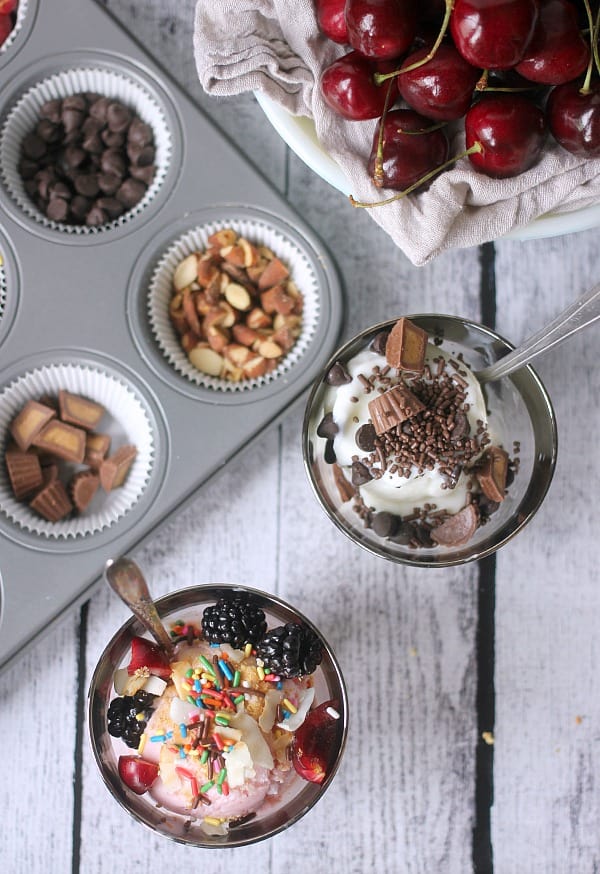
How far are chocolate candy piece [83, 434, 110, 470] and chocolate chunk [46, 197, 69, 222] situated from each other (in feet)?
1.33

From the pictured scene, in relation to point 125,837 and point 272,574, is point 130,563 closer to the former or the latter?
point 272,574

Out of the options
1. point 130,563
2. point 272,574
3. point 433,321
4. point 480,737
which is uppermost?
point 130,563

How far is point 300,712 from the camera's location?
137 cm

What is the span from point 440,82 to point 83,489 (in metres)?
0.93

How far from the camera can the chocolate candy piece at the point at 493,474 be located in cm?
135

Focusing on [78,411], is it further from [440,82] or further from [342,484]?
[440,82]

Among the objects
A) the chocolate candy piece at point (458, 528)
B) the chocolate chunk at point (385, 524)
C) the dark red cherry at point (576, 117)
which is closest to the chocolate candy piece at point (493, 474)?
the chocolate candy piece at point (458, 528)

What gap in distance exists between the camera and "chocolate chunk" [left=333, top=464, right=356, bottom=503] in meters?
1.41

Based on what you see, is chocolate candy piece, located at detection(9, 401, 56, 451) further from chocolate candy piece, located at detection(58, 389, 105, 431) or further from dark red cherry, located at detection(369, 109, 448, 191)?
dark red cherry, located at detection(369, 109, 448, 191)

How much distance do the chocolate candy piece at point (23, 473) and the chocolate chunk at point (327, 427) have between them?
54 cm

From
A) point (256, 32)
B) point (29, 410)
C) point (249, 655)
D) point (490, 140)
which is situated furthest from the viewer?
point (29, 410)

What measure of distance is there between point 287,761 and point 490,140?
1001mm

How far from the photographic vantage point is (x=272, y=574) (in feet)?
5.16

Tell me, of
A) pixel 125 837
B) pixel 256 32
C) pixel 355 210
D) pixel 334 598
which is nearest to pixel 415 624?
pixel 334 598
